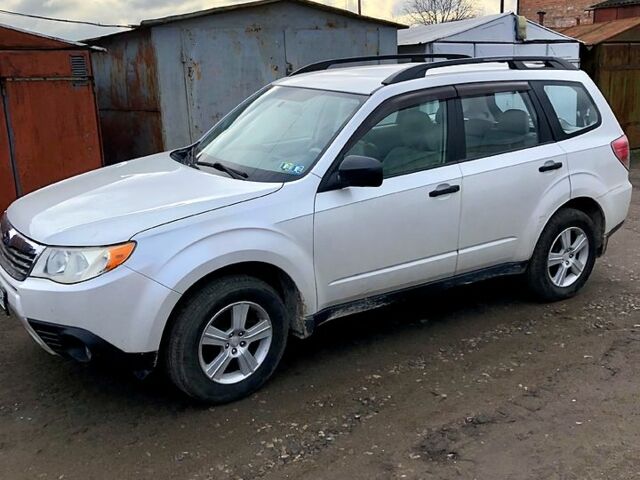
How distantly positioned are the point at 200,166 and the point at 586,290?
3.25 meters

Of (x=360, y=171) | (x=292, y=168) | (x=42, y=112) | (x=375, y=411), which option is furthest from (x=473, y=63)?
(x=42, y=112)

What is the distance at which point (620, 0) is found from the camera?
32.1 metres

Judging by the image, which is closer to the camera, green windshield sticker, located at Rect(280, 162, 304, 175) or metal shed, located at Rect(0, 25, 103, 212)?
green windshield sticker, located at Rect(280, 162, 304, 175)

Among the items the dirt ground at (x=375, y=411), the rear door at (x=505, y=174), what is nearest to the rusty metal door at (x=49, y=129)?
the dirt ground at (x=375, y=411)

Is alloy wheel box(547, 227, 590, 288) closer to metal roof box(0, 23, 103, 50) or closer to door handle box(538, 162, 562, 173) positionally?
door handle box(538, 162, 562, 173)

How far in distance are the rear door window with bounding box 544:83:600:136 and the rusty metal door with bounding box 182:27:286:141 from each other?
4.96 meters

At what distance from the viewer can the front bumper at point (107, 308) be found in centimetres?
321

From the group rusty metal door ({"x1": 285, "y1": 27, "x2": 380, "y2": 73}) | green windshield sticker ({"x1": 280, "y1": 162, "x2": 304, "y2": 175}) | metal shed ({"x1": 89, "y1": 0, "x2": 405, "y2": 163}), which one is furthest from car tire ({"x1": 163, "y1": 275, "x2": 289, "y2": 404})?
rusty metal door ({"x1": 285, "y1": 27, "x2": 380, "y2": 73})

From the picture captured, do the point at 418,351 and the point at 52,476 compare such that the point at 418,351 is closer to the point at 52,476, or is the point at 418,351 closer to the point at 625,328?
the point at 625,328

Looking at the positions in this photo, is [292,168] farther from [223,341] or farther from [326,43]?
[326,43]

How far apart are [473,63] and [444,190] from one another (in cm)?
115

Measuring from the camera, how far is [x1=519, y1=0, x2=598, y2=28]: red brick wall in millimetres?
38906

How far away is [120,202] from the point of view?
3.63 meters

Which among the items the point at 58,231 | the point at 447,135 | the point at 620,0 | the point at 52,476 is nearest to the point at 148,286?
the point at 58,231
